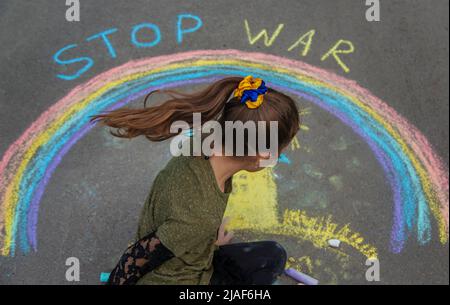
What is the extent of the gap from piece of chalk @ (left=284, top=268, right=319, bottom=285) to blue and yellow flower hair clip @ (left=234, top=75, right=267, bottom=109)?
4.75ft

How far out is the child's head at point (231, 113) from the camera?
6.43 ft

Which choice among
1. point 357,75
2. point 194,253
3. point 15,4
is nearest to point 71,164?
point 194,253

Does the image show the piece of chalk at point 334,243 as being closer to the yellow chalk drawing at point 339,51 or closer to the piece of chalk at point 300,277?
the piece of chalk at point 300,277

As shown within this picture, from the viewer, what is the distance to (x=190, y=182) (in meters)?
2.05

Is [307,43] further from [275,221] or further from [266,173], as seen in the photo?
[275,221]

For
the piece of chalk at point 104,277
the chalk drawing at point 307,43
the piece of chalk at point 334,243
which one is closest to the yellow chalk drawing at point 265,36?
the chalk drawing at point 307,43

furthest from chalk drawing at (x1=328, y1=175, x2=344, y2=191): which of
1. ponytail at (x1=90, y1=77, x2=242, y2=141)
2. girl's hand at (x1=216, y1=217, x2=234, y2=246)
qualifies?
ponytail at (x1=90, y1=77, x2=242, y2=141)

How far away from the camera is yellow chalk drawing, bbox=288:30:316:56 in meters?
4.12

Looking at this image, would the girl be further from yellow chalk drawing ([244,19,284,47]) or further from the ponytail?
yellow chalk drawing ([244,19,284,47])

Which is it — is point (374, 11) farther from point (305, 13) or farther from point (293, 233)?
point (293, 233)

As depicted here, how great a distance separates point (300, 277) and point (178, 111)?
4.95ft

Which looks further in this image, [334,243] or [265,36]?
[265,36]

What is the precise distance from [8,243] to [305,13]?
3304 millimetres

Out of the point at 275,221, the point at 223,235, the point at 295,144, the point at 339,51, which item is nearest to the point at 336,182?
the point at 295,144
